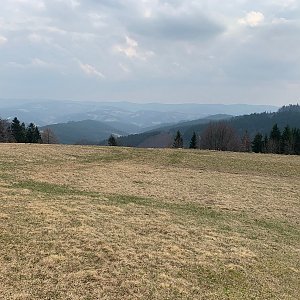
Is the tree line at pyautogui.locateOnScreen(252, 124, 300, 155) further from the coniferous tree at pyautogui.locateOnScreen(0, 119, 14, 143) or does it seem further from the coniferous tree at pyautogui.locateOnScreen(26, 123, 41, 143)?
the coniferous tree at pyautogui.locateOnScreen(0, 119, 14, 143)

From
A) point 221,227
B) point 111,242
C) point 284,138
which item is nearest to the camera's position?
point 111,242

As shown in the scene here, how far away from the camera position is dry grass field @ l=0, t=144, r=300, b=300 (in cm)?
895

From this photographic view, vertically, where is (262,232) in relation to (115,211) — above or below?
below

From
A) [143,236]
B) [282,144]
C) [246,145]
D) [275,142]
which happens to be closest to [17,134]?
[246,145]

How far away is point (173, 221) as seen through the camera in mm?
15031

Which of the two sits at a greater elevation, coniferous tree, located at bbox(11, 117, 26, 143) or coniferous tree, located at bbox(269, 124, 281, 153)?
coniferous tree, located at bbox(11, 117, 26, 143)

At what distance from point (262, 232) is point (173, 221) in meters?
3.89

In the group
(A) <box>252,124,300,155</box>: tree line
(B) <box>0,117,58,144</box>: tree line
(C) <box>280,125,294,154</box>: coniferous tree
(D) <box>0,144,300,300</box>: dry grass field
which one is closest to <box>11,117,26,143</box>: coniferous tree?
(B) <box>0,117,58,144</box>: tree line

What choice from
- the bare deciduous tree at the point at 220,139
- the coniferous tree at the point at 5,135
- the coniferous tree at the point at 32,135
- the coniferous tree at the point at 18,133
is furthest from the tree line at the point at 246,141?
the coniferous tree at the point at 5,135

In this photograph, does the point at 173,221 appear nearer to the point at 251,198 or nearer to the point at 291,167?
the point at 251,198

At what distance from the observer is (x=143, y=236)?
40.9 feet

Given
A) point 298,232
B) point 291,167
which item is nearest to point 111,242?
point 298,232

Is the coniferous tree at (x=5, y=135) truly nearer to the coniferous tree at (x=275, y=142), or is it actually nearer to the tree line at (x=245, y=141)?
the tree line at (x=245, y=141)

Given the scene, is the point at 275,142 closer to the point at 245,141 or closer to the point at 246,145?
the point at 246,145
